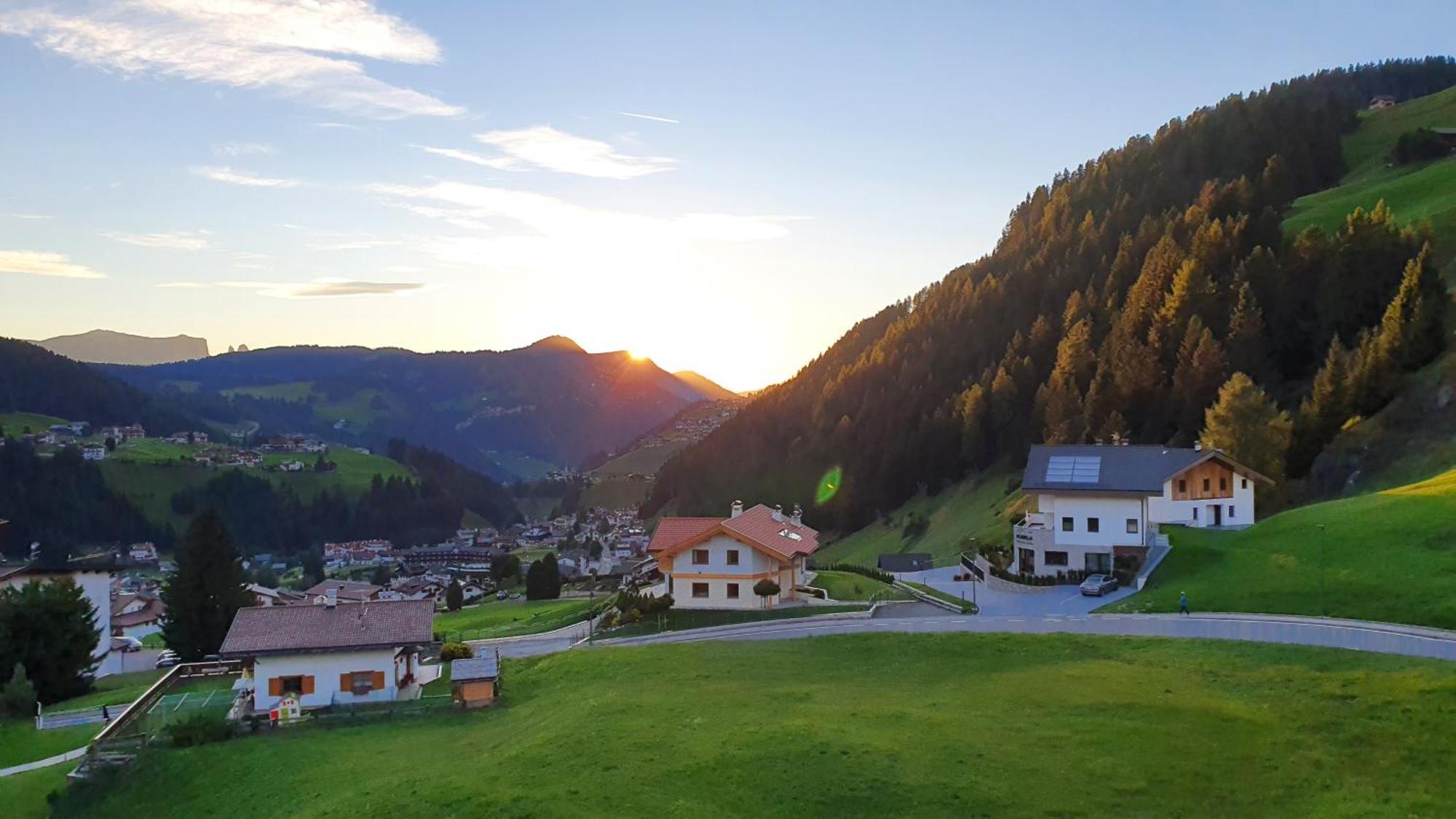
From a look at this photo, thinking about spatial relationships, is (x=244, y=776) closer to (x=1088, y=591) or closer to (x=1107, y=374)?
(x=1088, y=591)

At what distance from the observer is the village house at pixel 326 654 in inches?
1566

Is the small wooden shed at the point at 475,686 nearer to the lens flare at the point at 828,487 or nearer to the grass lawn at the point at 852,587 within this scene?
the grass lawn at the point at 852,587

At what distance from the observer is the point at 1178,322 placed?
101 metres

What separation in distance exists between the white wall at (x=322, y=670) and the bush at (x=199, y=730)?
3165mm

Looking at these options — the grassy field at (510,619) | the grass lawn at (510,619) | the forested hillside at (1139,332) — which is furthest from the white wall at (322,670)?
the forested hillside at (1139,332)

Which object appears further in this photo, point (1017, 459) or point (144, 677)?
point (1017, 459)

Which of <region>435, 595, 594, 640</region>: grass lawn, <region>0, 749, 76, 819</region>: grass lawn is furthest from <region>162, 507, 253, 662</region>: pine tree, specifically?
<region>0, 749, 76, 819</region>: grass lawn

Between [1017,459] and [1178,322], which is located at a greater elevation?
[1178,322]

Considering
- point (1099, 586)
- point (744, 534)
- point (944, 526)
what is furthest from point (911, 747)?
point (944, 526)

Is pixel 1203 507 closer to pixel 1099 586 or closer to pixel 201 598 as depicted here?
pixel 1099 586

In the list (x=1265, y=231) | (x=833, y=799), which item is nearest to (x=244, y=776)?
(x=833, y=799)

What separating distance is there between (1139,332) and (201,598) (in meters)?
87.5

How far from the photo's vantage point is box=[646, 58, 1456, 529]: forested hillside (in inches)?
3423

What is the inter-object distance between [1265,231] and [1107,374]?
28.8 metres
